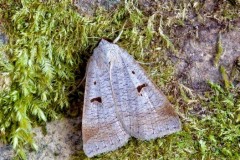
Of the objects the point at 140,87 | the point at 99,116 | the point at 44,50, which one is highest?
the point at 44,50

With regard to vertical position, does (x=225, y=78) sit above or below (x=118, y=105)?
above

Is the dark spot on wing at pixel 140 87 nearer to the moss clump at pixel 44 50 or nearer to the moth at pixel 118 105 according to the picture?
the moth at pixel 118 105

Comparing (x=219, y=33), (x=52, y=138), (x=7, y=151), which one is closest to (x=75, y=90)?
(x=52, y=138)

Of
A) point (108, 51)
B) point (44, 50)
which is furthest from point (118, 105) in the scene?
point (44, 50)

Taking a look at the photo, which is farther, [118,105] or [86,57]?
[86,57]

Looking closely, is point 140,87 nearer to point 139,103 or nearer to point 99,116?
point 139,103

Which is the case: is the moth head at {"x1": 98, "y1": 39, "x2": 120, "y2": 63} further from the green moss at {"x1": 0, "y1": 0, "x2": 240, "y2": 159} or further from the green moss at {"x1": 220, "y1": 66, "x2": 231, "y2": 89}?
the green moss at {"x1": 220, "y1": 66, "x2": 231, "y2": 89}
